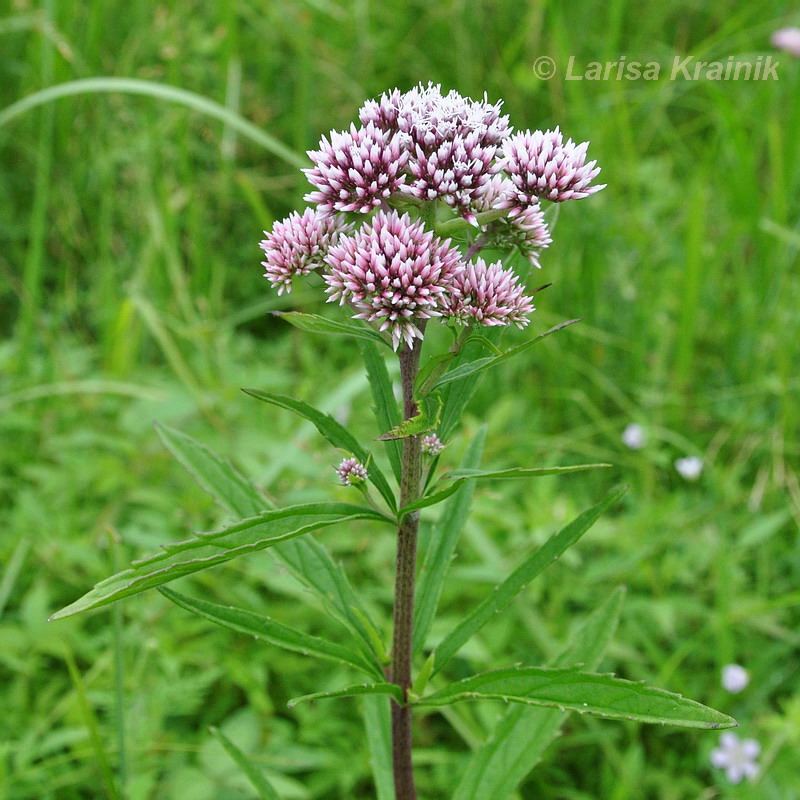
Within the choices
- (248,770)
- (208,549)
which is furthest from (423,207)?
(248,770)

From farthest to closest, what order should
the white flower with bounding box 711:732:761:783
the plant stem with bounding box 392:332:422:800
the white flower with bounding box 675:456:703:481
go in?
the white flower with bounding box 675:456:703:481, the white flower with bounding box 711:732:761:783, the plant stem with bounding box 392:332:422:800

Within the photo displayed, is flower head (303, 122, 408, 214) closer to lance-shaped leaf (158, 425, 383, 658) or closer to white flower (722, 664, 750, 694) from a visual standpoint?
lance-shaped leaf (158, 425, 383, 658)

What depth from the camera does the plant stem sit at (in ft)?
4.27

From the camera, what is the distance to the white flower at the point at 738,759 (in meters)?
2.31

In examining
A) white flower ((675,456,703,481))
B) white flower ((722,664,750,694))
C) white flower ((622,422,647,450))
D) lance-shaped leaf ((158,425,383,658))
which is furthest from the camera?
white flower ((622,422,647,450))

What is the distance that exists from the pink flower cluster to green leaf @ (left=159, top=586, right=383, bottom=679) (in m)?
0.53

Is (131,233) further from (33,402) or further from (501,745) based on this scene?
(501,745)

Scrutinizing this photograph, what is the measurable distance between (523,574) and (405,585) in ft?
0.69

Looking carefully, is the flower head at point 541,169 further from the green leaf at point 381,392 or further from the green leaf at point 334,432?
the green leaf at point 334,432

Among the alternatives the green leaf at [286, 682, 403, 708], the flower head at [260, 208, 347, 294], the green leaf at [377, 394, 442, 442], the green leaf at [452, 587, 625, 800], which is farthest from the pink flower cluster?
the green leaf at [452, 587, 625, 800]

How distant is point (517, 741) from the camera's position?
5.56 feet

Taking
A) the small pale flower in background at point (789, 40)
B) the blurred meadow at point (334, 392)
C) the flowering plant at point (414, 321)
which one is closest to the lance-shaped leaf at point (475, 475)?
the flowering plant at point (414, 321)

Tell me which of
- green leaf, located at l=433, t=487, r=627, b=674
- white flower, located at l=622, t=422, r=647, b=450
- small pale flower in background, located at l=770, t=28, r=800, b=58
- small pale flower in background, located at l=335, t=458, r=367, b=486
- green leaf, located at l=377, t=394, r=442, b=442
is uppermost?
small pale flower in background, located at l=770, t=28, r=800, b=58

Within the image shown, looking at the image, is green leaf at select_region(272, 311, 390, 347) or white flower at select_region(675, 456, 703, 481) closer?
green leaf at select_region(272, 311, 390, 347)
